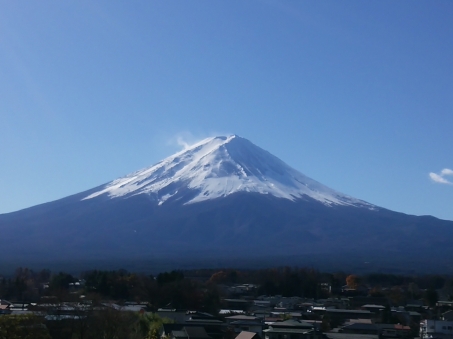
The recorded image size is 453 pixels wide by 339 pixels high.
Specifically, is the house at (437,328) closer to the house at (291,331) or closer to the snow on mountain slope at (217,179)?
the house at (291,331)

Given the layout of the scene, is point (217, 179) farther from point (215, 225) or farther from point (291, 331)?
point (291, 331)

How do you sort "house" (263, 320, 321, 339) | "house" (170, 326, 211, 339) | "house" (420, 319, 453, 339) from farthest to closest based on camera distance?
"house" (420, 319, 453, 339) < "house" (263, 320, 321, 339) < "house" (170, 326, 211, 339)

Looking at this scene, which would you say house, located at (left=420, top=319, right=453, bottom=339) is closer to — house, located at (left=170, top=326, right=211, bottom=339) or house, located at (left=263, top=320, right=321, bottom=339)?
house, located at (left=263, top=320, right=321, bottom=339)

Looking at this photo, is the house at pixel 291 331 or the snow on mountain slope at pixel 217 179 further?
the snow on mountain slope at pixel 217 179

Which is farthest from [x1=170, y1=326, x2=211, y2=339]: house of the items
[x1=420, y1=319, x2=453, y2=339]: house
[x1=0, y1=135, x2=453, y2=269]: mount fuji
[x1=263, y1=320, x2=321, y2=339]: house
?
[x1=0, y1=135, x2=453, y2=269]: mount fuji

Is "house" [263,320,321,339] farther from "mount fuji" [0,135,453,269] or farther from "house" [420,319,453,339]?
"mount fuji" [0,135,453,269]

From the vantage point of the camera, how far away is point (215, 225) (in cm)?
11556

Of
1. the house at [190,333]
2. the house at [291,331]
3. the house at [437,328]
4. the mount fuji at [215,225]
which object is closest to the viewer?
the house at [190,333]

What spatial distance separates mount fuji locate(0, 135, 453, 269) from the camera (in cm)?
10206

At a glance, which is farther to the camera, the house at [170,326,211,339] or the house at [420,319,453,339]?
the house at [420,319,453,339]

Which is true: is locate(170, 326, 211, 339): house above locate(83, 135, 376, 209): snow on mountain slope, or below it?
below

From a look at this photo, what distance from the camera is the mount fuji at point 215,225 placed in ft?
335

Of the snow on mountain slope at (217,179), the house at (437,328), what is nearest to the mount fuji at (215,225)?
the snow on mountain slope at (217,179)

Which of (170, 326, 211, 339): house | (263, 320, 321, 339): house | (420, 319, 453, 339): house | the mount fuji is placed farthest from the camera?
the mount fuji
